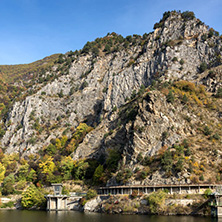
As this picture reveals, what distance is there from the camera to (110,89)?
138250 mm

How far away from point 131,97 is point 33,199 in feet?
218

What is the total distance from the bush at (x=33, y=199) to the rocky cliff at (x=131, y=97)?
2772cm

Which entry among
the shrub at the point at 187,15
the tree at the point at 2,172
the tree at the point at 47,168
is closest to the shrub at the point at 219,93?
the shrub at the point at 187,15

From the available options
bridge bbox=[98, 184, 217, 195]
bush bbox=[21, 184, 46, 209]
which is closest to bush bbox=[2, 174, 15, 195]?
bush bbox=[21, 184, 46, 209]

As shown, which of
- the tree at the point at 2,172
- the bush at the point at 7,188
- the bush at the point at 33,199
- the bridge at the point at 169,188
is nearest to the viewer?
the bridge at the point at 169,188

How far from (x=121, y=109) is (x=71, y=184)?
43492 mm

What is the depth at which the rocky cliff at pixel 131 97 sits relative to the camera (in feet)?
282

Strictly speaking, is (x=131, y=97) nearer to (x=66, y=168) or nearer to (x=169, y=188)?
(x=66, y=168)

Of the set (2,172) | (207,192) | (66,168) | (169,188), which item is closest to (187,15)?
(66,168)

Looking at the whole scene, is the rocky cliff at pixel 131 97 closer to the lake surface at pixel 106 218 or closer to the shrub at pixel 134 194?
the shrub at pixel 134 194

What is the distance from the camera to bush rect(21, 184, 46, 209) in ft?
276

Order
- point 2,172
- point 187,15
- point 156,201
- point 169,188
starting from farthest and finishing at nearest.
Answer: point 187,15 → point 2,172 → point 169,188 → point 156,201

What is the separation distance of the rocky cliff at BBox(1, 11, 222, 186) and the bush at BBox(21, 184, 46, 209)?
90.9 ft

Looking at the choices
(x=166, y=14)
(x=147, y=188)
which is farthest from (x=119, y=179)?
(x=166, y=14)
